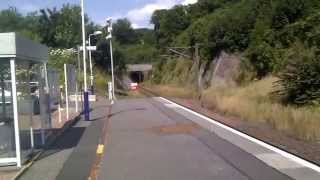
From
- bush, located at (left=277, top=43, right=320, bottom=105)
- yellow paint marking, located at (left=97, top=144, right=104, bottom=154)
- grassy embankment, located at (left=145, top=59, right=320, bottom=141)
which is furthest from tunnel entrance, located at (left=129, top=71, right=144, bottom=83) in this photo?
yellow paint marking, located at (left=97, top=144, right=104, bottom=154)

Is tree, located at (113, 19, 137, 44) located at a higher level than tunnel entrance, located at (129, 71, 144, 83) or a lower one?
higher

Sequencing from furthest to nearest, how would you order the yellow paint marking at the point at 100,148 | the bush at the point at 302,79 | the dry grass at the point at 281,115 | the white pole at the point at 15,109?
1. the bush at the point at 302,79
2. the dry grass at the point at 281,115
3. the yellow paint marking at the point at 100,148
4. the white pole at the point at 15,109

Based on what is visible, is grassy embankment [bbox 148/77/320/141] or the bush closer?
grassy embankment [bbox 148/77/320/141]

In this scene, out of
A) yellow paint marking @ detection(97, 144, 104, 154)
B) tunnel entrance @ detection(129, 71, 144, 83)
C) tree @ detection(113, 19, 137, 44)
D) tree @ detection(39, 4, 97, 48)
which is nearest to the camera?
yellow paint marking @ detection(97, 144, 104, 154)

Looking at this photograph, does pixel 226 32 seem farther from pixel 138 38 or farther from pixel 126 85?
pixel 138 38

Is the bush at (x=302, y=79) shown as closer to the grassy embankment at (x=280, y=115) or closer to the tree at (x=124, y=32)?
the grassy embankment at (x=280, y=115)

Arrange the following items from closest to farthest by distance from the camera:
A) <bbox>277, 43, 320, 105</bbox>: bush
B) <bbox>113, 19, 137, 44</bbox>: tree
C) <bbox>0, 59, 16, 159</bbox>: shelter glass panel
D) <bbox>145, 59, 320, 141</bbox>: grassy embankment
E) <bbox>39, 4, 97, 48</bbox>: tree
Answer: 1. <bbox>0, 59, 16, 159</bbox>: shelter glass panel
2. <bbox>145, 59, 320, 141</bbox>: grassy embankment
3. <bbox>277, 43, 320, 105</bbox>: bush
4. <bbox>39, 4, 97, 48</bbox>: tree
5. <bbox>113, 19, 137, 44</bbox>: tree

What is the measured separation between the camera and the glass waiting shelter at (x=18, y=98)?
14352 mm

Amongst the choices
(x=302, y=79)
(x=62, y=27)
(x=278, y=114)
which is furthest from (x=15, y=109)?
(x=62, y=27)

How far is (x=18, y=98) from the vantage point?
601 inches

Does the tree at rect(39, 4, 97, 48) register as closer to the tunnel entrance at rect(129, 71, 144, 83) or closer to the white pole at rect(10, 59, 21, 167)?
the tunnel entrance at rect(129, 71, 144, 83)

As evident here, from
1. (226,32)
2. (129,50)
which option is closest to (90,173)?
(226,32)

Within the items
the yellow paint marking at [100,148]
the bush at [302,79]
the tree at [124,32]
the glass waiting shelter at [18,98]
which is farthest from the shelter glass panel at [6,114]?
the tree at [124,32]

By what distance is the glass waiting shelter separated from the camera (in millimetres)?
14352
